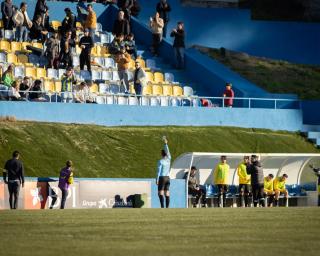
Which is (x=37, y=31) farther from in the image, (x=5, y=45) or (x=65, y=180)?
(x=65, y=180)

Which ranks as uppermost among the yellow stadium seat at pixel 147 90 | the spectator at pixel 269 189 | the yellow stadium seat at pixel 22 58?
the yellow stadium seat at pixel 22 58

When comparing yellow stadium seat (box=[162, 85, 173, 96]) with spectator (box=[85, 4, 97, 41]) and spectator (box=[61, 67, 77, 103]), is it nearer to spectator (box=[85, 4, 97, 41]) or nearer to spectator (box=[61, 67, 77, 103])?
spectator (box=[85, 4, 97, 41])

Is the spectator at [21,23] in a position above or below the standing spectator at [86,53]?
above

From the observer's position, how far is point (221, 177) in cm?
3631

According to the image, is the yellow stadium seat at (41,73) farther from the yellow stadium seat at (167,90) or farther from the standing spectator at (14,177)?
the standing spectator at (14,177)

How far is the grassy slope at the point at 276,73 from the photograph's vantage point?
51.0 metres

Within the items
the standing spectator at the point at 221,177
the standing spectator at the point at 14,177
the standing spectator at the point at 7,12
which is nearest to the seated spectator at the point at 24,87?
the standing spectator at the point at 7,12

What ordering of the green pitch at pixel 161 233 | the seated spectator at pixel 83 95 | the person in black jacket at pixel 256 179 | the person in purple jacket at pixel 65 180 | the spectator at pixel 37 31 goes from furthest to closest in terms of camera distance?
1. the spectator at pixel 37 31
2. the seated spectator at pixel 83 95
3. the person in black jacket at pixel 256 179
4. the person in purple jacket at pixel 65 180
5. the green pitch at pixel 161 233

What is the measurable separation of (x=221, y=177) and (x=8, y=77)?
26.6ft

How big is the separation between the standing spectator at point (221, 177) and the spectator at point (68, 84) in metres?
6.94

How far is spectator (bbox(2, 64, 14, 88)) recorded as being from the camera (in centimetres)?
3988

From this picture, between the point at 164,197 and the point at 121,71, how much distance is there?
949cm

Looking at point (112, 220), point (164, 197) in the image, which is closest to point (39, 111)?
point (164, 197)

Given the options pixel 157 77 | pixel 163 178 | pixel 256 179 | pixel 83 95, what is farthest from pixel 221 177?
pixel 157 77
